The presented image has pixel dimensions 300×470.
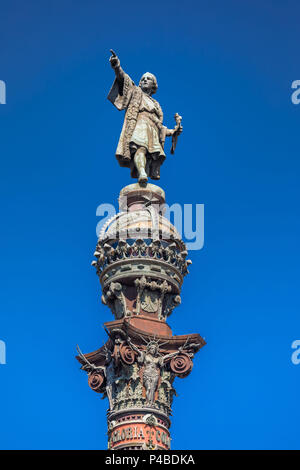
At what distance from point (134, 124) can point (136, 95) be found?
1.10 metres

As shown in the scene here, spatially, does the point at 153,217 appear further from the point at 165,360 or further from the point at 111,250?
the point at 165,360

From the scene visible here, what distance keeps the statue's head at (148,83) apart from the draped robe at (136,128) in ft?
1.36

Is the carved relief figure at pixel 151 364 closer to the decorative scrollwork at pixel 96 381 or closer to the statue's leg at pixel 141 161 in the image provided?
the decorative scrollwork at pixel 96 381

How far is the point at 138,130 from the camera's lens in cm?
3872

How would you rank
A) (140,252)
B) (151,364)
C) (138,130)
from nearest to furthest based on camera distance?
(151,364) < (140,252) < (138,130)

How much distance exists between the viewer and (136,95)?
39125 millimetres

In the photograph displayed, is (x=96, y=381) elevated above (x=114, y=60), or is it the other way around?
(x=114, y=60)

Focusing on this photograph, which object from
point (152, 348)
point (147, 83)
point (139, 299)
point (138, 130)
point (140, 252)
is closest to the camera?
point (152, 348)

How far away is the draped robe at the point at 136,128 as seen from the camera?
38500 millimetres

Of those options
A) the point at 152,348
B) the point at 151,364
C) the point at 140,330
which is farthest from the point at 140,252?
the point at 151,364

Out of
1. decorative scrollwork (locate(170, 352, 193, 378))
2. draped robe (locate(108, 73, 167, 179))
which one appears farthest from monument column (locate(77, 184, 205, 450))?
draped robe (locate(108, 73, 167, 179))

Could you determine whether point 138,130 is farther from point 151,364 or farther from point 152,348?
point 151,364

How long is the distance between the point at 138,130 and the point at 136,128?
4.2 inches
